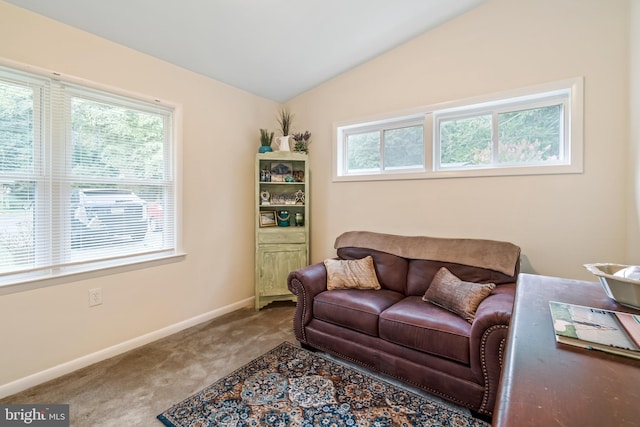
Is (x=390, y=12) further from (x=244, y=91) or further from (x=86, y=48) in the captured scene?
(x=86, y=48)

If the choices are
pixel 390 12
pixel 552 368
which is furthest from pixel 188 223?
pixel 552 368

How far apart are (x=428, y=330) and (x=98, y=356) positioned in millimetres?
2439

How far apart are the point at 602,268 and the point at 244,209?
2.99m

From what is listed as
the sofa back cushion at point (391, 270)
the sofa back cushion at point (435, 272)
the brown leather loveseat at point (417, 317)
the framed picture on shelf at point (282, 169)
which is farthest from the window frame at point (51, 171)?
the sofa back cushion at point (435, 272)

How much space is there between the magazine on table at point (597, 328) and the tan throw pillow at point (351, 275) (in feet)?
5.18

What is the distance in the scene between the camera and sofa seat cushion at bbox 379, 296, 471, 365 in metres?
1.68

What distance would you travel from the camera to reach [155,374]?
6.61 feet

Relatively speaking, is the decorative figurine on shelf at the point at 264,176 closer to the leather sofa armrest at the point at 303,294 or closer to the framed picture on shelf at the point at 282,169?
the framed picture on shelf at the point at 282,169

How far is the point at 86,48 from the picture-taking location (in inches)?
82.4

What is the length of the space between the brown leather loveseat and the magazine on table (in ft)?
1.99

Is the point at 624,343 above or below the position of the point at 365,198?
below

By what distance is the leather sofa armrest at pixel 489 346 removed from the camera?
4.97 feet

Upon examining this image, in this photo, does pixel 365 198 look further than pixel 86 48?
Result: Yes

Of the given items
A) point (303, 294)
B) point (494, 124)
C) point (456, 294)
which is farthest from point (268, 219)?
point (494, 124)
